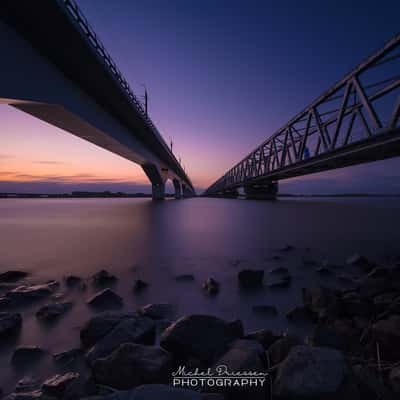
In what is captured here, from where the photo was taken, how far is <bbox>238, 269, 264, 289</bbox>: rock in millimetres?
4543

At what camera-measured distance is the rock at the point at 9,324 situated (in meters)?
2.83

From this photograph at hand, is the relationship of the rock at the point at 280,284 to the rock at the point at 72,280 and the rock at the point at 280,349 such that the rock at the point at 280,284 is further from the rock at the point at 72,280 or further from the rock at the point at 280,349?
Answer: the rock at the point at 72,280

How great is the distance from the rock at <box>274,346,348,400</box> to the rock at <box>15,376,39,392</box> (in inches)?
86.5

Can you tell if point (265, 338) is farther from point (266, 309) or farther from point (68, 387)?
point (68, 387)

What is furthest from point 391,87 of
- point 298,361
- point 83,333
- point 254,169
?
point 254,169

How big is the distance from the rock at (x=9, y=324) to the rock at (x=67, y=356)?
3.23 ft

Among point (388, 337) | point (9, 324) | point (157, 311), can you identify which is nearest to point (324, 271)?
point (388, 337)

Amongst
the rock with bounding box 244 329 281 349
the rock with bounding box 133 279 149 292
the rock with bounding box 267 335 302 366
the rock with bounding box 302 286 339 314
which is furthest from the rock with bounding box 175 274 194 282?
the rock with bounding box 267 335 302 366

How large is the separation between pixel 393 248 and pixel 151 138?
3025 cm

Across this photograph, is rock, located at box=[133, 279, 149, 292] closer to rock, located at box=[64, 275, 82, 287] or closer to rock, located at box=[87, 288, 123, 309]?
rock, located at box=[87, 288, 123, 309]

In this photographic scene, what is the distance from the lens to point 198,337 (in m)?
2.36

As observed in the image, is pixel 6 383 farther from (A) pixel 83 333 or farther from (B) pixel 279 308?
(B) pixel 279 308

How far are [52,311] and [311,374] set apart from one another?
3.61m

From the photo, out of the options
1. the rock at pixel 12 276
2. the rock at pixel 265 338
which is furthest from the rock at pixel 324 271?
the rock at pixel 12 276
